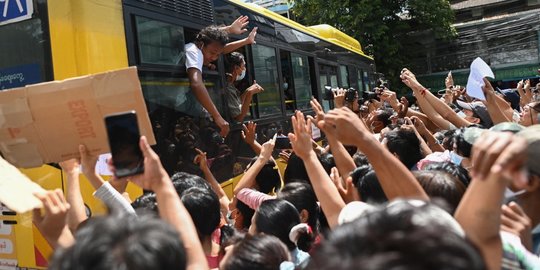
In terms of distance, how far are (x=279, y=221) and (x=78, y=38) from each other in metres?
1.81

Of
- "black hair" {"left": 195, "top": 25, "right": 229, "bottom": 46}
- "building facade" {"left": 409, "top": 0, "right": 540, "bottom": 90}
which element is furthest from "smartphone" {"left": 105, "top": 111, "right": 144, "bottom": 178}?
"building facade" {"left": 409, "top": 0, "right": 540, "bottom": 90}

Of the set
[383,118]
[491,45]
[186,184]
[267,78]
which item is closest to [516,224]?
[186,184]

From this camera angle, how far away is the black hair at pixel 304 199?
2523 millimetres

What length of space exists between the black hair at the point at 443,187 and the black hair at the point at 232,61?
2785 millimetres

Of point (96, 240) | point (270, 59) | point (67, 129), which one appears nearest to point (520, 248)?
point (96, 240)

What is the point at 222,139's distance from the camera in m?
4.09

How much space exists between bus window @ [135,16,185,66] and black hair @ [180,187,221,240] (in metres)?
1.47

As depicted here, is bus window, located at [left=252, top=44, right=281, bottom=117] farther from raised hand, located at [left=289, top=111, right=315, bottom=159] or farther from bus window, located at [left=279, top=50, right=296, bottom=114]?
raised hand, located at [left=289, top=111, right=315, bottom=159]

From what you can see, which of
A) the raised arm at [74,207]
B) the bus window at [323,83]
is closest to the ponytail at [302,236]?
the raised arm at [74,207]

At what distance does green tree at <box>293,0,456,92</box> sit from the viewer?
1905 centimetres

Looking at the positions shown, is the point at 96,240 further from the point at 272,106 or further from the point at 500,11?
the point at 500,11

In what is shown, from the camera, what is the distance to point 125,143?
1.42 m

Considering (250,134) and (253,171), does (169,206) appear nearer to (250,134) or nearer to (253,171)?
(253,171)

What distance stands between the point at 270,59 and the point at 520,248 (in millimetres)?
4169
